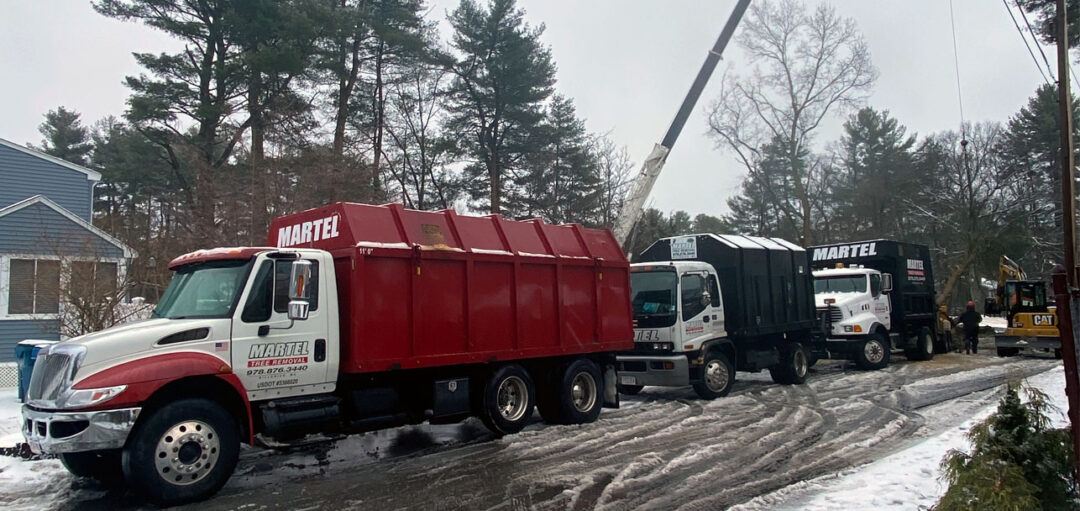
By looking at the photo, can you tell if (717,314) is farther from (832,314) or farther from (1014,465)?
(1014,465)

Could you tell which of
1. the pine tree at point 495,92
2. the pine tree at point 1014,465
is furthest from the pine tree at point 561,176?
the pine tree at point 1014,465

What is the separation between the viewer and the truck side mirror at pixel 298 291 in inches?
281

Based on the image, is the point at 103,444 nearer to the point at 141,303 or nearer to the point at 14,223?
the point at 141,303

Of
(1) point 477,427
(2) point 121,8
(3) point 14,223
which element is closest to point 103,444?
(1) point 477,427

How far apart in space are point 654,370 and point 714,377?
1.33 meters

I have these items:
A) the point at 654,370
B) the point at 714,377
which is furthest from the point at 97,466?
the point at 714,377

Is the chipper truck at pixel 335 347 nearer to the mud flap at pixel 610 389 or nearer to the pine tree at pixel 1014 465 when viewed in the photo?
the mud flap at pixel 610 389

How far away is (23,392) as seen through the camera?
10.4m

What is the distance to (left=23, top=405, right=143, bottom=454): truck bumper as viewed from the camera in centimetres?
593

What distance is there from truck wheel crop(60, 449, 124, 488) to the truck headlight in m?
0.99

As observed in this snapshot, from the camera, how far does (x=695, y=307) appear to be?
12562 mm

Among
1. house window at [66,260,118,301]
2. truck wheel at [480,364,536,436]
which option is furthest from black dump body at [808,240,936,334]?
house window at [66,260,118,301]

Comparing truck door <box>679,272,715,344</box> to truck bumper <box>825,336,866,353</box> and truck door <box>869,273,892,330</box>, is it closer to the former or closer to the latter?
truck bumper <box>825,336,866,353</box>

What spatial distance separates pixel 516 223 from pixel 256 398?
432 cm
